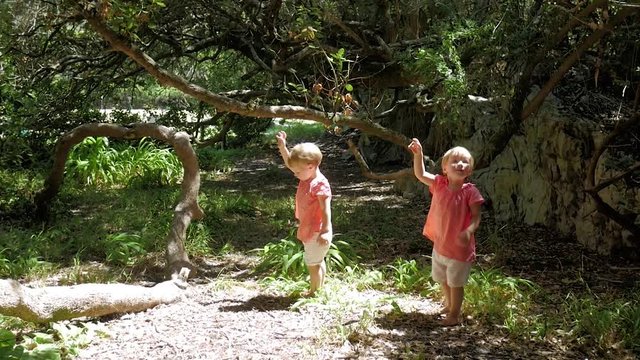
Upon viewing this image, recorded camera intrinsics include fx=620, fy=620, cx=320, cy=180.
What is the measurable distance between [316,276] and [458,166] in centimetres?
139

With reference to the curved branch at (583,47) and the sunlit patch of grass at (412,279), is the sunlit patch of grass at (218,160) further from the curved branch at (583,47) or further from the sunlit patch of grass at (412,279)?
the sunlit patch of grass at (412,279)

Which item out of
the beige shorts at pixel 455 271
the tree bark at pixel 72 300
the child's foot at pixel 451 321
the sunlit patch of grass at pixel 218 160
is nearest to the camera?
the tree bark at pixel 72 300

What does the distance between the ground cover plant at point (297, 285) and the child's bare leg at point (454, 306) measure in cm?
8

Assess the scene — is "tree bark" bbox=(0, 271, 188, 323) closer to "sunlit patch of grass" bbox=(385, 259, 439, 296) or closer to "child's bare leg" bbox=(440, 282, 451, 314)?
"sunlit patch of grass" bbox=(385, 259, 439, 296)

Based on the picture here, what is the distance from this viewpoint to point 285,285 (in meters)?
5.07

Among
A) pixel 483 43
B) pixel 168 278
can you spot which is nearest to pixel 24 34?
pixel 168 278

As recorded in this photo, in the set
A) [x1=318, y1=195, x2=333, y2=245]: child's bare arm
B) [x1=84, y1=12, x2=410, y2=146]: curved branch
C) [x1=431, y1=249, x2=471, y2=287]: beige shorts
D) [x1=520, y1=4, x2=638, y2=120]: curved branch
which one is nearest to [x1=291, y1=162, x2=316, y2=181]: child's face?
[x1=318, y1=195, x2=333, y2=245]: child's bare arm

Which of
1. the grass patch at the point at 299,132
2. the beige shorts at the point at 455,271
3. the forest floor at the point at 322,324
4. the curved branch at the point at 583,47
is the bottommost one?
the forest floor at the point at 322,324

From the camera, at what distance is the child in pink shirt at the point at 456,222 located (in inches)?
161

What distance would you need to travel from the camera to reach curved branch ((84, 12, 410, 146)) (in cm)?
554

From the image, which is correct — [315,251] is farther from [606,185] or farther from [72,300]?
[606,185]

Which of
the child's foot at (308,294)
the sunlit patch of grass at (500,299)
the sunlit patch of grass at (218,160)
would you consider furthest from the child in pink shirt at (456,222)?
the sunlit patch of grass at (218,160)

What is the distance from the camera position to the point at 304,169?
4531 millimetres

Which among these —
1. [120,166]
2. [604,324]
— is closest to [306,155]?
[604,324]
